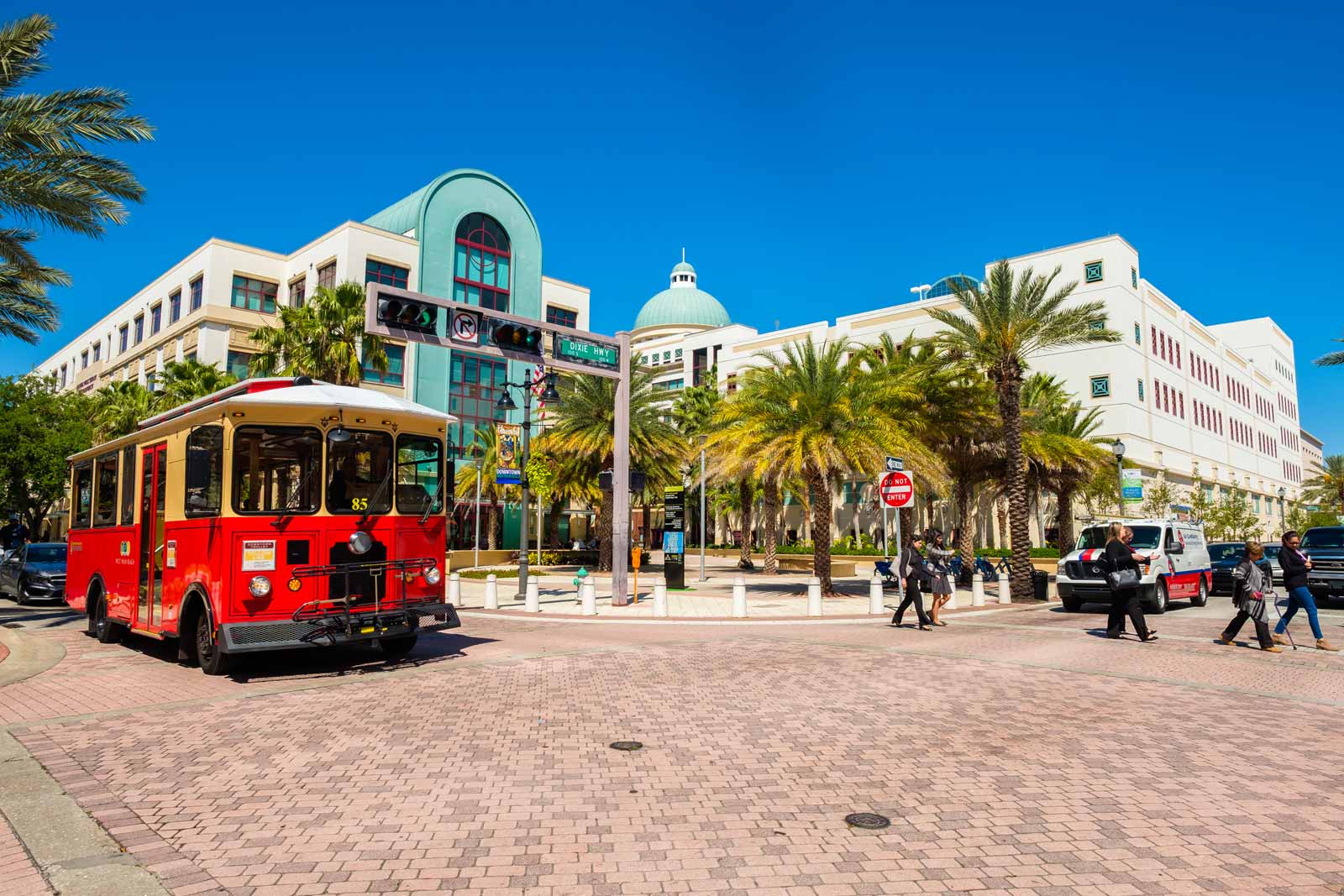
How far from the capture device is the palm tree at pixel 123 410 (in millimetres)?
38125

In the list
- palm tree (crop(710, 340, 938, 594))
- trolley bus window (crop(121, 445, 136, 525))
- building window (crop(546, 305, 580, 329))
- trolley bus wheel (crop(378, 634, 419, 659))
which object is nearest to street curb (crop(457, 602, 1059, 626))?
palm tree (crop(710, 340, 938, 594))

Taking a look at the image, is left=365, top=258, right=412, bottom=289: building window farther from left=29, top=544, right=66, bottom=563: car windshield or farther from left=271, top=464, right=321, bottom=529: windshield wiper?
left=271, top=464, right=321, bottom=529: windshield wiper

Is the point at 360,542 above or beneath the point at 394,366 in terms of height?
beneath

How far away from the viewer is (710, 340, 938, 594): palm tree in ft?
71.7

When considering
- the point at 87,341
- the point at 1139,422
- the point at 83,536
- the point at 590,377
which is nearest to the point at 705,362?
the point at 1139,422

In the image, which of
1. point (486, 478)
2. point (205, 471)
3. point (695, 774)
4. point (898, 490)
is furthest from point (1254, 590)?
point (486, 478)

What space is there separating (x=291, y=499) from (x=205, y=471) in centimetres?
100

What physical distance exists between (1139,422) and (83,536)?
5379 centimetres

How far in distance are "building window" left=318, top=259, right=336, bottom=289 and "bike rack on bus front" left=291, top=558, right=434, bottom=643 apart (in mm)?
40804

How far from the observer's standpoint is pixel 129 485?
38.3 ft

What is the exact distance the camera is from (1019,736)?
7.05 meters

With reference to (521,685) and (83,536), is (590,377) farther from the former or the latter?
(521,685)

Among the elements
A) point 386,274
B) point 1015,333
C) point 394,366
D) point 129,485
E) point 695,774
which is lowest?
point 695,774

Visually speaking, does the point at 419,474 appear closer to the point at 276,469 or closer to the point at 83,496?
the point at 276,469
